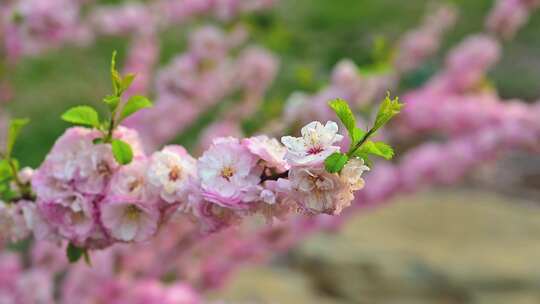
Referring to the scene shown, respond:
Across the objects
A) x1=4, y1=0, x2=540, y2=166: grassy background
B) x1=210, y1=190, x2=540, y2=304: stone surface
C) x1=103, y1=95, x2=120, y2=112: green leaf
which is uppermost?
x1=4, y1=0, x2=540, y2=166: grassy background

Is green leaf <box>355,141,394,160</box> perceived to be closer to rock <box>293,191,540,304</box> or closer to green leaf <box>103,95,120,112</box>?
green leaf <box>103,95,120,112</box>

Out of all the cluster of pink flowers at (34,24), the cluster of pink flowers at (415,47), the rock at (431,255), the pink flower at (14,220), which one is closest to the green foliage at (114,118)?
the pink flower at (14,220)

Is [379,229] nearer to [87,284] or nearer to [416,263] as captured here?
[416,263]

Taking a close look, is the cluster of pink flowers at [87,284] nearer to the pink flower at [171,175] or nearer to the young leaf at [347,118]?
the pink flower at [171,175]

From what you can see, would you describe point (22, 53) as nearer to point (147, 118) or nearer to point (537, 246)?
point (147, 118)

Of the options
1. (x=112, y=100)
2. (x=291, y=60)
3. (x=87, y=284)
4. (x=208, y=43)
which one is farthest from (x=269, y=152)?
(x=291, y=60)

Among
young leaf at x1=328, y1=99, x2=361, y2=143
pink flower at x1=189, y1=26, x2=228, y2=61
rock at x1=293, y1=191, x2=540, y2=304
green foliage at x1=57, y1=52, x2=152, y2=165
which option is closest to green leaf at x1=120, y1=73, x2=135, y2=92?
green foliage at x1=57, y1=52, x2=152, y2=165
